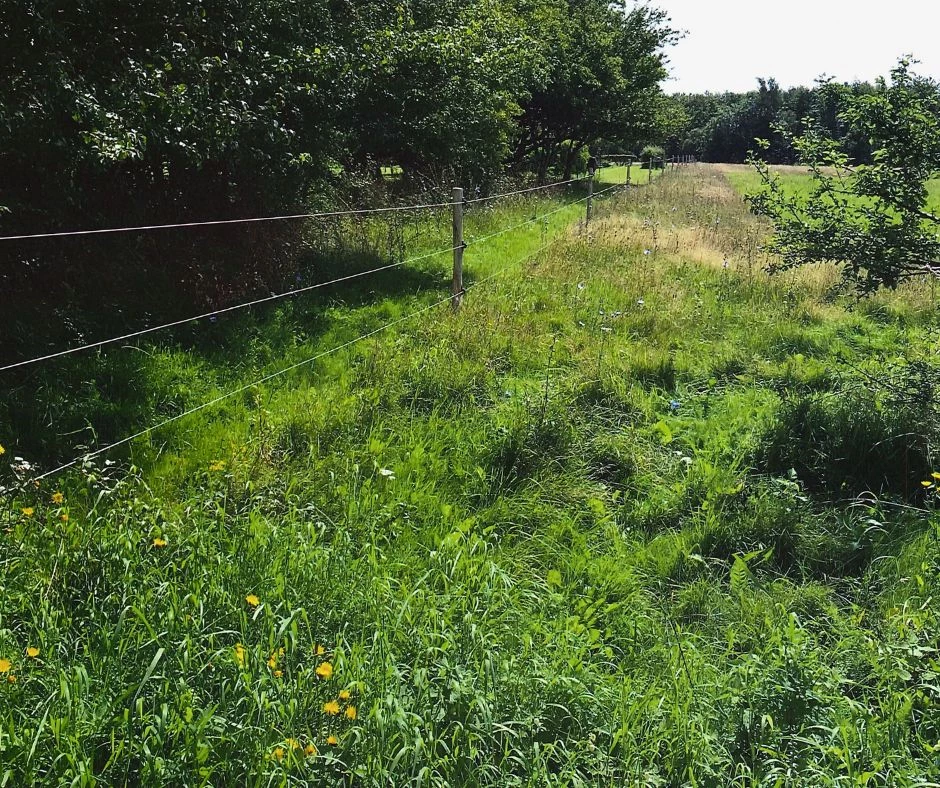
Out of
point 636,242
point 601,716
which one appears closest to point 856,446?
point 601,716

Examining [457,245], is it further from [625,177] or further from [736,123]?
[736,123]

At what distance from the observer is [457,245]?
23.1 feet

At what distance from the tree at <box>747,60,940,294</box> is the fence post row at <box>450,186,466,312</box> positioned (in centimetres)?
→ 303

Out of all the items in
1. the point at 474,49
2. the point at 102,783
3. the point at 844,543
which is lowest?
the point at 844,543

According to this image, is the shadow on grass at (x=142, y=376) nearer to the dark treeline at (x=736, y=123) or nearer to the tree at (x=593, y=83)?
the tree at (x=593, y=83)

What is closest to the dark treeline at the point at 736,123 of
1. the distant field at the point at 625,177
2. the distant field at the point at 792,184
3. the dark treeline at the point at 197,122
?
the distant field at the point at 625,177

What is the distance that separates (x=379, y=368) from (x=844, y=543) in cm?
342

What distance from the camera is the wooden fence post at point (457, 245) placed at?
22.6ft

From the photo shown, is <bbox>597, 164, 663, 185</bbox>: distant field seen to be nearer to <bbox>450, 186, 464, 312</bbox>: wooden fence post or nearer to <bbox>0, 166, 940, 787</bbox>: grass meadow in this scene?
<bbox>450, 186, 464, 312</bbox>: wooden fence post

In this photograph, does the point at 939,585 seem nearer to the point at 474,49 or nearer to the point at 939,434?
the point at 939,434

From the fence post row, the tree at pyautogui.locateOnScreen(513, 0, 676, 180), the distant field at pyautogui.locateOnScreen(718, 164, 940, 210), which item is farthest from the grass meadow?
the tree at pyautogui.locateOnScreen(513, 0, 676, 180)

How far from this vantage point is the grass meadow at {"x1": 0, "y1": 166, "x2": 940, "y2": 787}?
222 cm

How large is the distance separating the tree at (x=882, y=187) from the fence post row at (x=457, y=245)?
9.95ft

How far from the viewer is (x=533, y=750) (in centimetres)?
228
